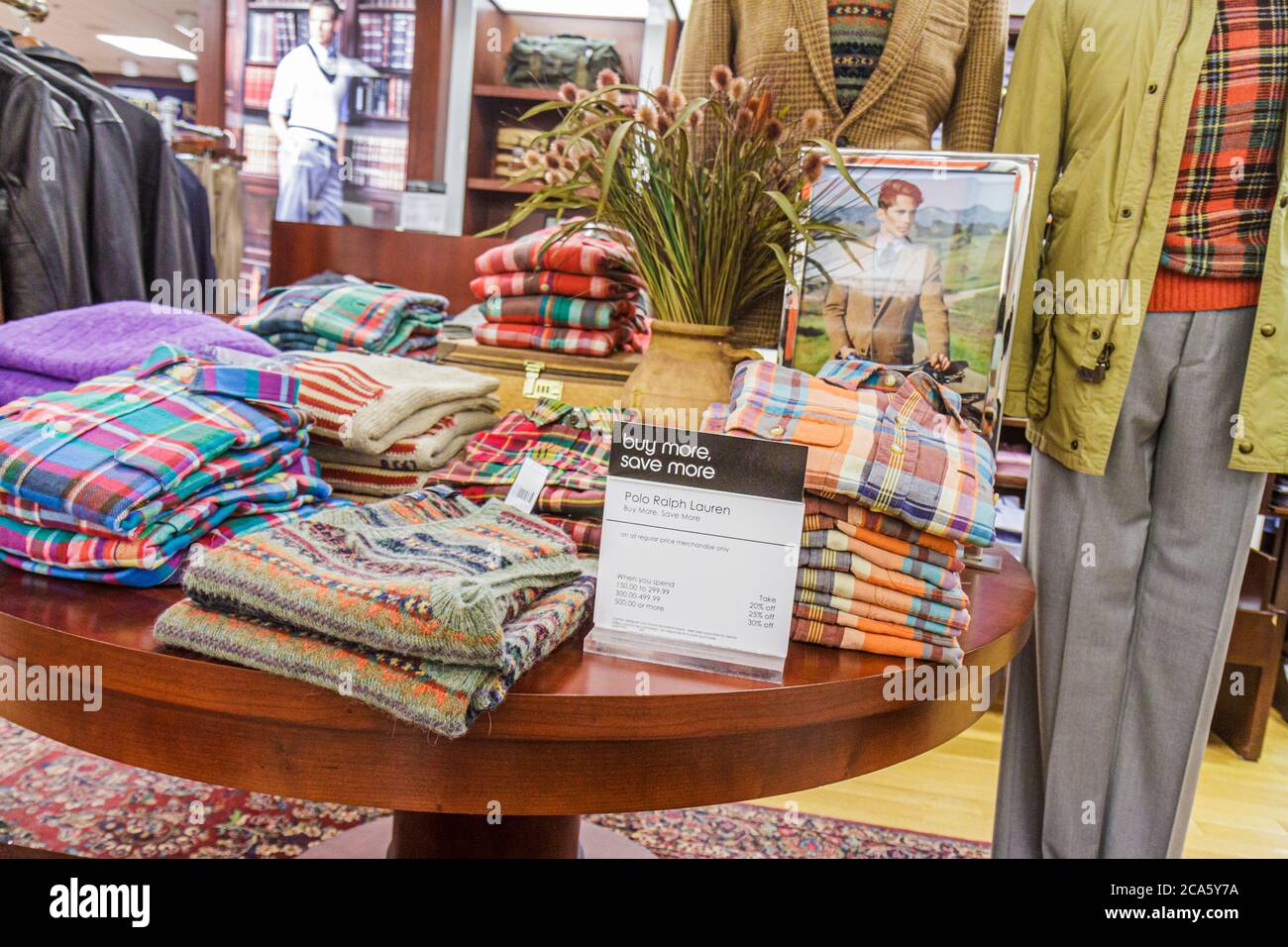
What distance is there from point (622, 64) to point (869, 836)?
12.6 ft

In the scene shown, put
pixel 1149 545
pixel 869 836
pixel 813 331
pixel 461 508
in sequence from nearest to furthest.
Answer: pixel 461 508
pixel 813 331
pixel 1149 545
pixel 869 836

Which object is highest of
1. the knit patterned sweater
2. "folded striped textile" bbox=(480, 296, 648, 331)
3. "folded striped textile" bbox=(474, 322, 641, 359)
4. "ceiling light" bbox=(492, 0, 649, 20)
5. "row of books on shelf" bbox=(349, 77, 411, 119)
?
"ceiling light" bbox=(492, 0, 649, 20)

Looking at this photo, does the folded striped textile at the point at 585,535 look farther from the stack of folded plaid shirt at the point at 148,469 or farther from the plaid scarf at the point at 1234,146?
the plaid scarf at the point at 1234,146

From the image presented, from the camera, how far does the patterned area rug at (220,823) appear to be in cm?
190

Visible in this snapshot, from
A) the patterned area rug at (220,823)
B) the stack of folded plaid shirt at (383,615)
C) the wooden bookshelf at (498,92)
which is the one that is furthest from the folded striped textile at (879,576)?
the wooden bookshelf at (498,92)

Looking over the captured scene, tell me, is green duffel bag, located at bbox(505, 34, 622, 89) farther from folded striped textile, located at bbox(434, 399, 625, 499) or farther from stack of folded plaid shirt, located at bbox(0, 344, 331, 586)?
stack of folded plaid shirt, located at bbox(0, 344, 331, 586)

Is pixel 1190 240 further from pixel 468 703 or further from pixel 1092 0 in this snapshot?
pixel 468 703

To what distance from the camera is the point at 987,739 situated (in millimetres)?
2783

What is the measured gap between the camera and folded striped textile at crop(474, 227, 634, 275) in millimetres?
1703

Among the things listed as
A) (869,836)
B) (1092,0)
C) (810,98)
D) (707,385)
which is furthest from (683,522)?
(869,836)

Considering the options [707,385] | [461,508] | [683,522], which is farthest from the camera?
[707,385]

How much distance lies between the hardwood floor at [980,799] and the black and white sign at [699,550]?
1341mm

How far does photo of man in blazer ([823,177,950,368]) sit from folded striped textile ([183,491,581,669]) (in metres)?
0.62

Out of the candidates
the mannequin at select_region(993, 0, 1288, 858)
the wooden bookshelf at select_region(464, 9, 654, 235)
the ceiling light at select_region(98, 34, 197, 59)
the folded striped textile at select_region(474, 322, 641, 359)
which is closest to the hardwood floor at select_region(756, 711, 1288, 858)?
the mannequin at select_region(993, 0, 1288, 858)
